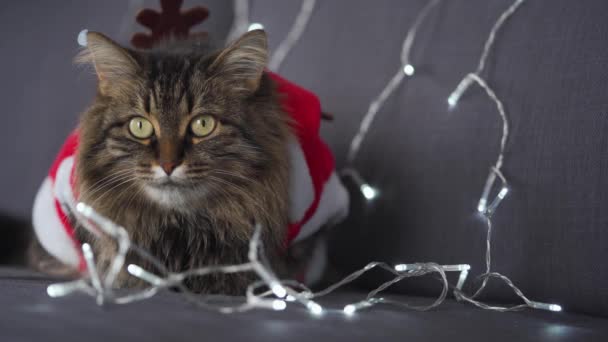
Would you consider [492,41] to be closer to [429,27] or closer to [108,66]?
[429,27]

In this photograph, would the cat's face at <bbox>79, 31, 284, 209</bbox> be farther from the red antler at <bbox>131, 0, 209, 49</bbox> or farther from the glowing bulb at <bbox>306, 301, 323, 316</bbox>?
the glowing bulb at <bbox>306, 301, 323, 316</bbox>

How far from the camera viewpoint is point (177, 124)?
3.73ft

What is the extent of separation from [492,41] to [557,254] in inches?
19.3

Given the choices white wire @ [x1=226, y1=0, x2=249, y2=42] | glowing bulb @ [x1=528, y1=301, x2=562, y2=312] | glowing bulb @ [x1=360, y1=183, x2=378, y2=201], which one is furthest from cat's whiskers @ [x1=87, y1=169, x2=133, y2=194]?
white wire @ [x1=226, y1=0, x2=249, y2=42]

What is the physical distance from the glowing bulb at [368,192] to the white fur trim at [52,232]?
28.3 inches

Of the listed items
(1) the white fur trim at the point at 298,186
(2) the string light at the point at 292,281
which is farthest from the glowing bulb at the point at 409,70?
(1) the white fur trim at the point at 298,186

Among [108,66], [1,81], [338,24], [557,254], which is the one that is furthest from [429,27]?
[1,81]

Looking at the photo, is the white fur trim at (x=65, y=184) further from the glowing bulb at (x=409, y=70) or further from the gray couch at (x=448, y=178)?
the glowing bulb at (x=409, y=70)

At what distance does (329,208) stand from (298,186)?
11cm

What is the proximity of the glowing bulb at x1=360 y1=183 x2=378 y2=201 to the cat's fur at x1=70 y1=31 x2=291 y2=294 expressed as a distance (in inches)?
10.4

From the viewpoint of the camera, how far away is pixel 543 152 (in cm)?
114

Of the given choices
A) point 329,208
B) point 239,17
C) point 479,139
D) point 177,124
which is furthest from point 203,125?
point 239,17

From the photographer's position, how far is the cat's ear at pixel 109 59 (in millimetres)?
1186

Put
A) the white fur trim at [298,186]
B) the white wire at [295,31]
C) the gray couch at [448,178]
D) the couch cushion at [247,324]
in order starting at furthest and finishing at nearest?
the white wire at [295,31] → the white fur trim at [298,186] → the gray couch at [448,178] → the couch cushion at [247,324]
